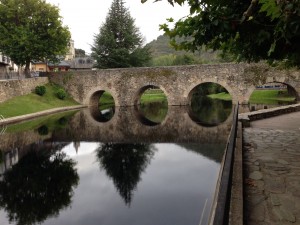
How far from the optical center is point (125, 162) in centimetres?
1191

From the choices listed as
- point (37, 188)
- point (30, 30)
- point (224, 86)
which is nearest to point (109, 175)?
point (37, 188)

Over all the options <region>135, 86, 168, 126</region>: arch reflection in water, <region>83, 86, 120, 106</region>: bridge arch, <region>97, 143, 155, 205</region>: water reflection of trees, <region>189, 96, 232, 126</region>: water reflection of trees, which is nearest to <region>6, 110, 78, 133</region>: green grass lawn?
<region>135, 86, 168, 126</region>: arch reflection in water

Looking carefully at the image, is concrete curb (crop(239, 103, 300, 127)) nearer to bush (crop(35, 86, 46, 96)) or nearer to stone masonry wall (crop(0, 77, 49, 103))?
stone masonry wall (crop(0, 77, 49, 103))

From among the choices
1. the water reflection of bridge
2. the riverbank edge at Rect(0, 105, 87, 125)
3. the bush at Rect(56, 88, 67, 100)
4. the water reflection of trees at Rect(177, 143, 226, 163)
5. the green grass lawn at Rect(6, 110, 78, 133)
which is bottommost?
the water reflection of trees at Rect(177, 143, 226, 163)

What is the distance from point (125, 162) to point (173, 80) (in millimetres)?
21014

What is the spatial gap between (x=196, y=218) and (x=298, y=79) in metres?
25.5

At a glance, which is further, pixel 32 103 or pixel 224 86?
pixel 224 86

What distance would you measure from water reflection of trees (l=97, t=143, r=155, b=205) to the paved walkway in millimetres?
3642

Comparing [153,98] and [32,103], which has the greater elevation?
[32,103]

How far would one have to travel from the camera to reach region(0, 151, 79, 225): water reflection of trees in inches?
297

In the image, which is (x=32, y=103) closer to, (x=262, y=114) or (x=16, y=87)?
(x=16, y=87)

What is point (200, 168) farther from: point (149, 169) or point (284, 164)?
point (284, 164)

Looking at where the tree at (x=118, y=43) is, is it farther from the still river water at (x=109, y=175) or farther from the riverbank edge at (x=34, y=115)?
the still river water at (x=109, y=175)

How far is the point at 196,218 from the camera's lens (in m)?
6.84
